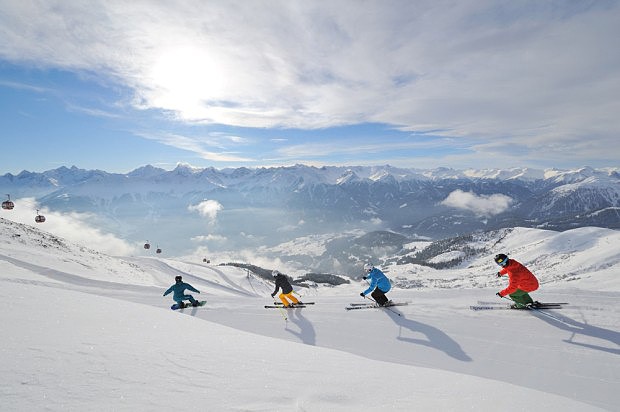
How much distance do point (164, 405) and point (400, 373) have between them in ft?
16.0

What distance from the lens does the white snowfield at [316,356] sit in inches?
177

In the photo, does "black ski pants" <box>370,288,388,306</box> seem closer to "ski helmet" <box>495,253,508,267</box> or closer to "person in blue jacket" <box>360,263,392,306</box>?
"person in blue jacket" <box>360,263,392,306</box>

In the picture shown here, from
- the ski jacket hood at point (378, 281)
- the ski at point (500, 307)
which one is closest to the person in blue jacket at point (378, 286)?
the ski jacket hood at point (378, 281)

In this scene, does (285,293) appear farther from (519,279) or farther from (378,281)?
(519,279)

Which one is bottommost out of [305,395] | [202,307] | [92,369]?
[202,307]

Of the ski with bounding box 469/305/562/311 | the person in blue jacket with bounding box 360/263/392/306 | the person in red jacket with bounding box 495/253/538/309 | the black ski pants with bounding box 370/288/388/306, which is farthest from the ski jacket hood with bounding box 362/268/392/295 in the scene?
the person in red jacket with bounding box 495/253/538/309

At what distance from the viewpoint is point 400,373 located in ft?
22.5

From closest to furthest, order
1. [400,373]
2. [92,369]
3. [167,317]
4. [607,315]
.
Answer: [92,369], [400,373], [167,317], [607,315]

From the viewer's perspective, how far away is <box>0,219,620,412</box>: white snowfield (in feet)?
14.7

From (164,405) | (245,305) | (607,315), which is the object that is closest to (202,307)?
(245,305)

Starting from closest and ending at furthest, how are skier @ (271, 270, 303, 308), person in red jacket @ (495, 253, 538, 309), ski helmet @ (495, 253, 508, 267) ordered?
person in red jacket @ (495, 253, 538, 309) → ski helmet @ (495, 253, 508, 267) → skier @ (271, 270, 303, 308)

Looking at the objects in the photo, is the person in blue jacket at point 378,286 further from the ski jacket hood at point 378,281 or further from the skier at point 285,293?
the skier at point 285,293

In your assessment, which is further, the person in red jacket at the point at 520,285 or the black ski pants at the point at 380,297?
the black ski pants at the point at 380,297

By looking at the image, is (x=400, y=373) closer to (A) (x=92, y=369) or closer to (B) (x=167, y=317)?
(A) (x=92, y=369)
